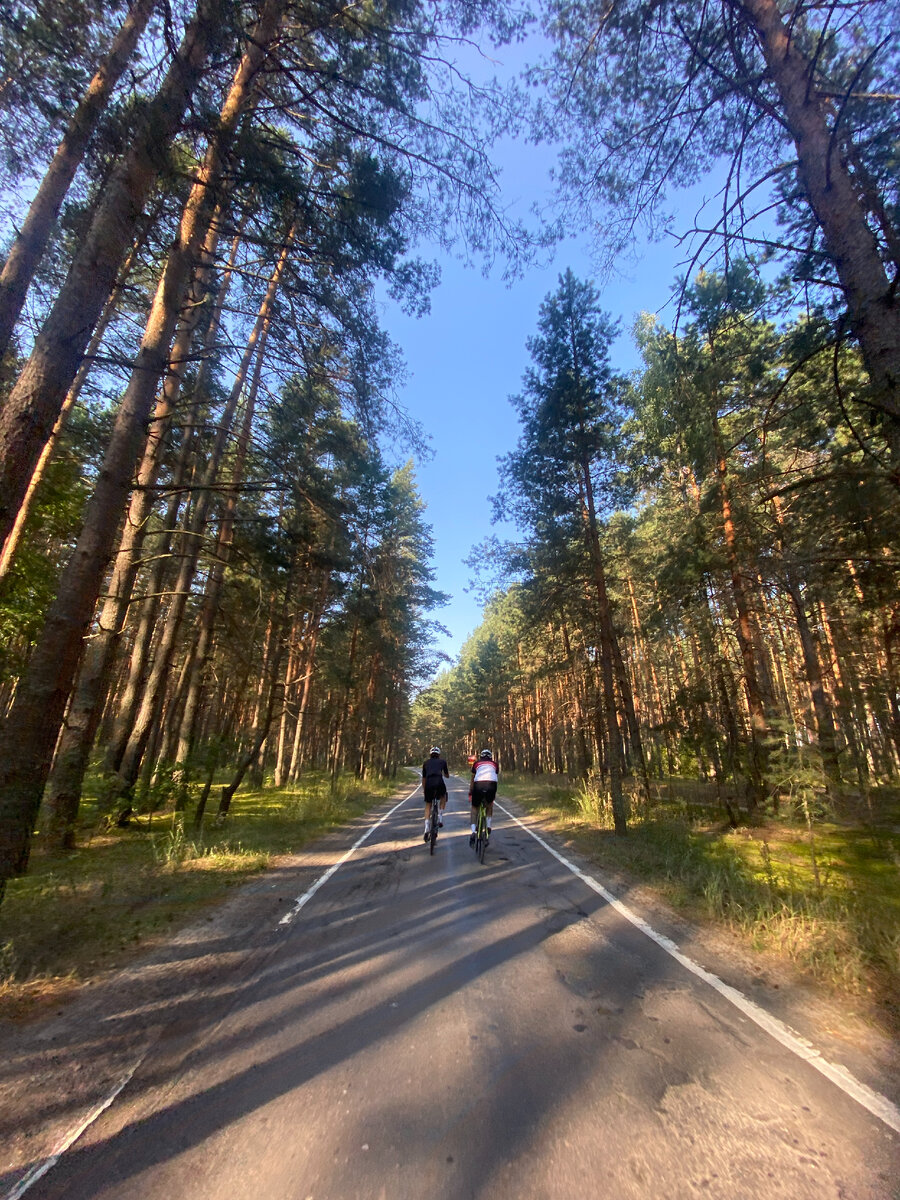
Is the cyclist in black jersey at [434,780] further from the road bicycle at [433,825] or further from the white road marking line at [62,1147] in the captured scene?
the white road marking line at [62,1147]

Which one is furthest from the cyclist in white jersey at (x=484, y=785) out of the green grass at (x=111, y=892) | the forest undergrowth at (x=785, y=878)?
the green grass at (x=111, y=892)

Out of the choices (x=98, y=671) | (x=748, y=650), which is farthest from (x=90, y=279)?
(x=748, y=650)

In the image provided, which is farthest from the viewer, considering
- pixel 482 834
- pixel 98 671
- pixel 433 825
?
pixel 433 825

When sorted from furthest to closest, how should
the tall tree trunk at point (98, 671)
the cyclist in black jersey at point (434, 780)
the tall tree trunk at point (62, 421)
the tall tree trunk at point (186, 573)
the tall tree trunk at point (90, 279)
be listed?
the cyclist in black jersey at point (434, 780)
the tall tree trunk at point (186, 573)
the tall tree trunk at point (62, 421)
the tall tree trunk at point (98, 671)
the tall tree trunk at point (90, 279)

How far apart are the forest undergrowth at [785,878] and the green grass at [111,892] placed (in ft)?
19.0

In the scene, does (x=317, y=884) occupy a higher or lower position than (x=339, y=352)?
lower

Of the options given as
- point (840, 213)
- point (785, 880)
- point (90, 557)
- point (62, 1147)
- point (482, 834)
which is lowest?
point (62, 1147)

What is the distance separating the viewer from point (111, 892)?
20.1 feet

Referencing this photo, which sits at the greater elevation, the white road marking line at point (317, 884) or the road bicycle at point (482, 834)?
the road bicycle at point (482, 834)

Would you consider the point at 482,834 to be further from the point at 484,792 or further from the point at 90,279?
the point at 90,279

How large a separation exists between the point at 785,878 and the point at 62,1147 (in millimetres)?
7666

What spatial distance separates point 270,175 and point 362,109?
1871 mm

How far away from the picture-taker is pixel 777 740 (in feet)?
26.9

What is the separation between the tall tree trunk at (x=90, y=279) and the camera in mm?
4625
